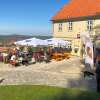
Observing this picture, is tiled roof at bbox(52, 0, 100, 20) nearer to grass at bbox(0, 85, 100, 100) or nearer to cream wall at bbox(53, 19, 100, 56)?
cream wall at bbox(53, 19, 100, 56)

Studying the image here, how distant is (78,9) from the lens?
43844 millimetres

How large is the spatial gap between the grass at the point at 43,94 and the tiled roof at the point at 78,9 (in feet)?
82.7

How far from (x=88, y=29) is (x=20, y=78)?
21004mm

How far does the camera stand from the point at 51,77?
2083cm

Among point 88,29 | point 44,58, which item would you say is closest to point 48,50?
point 44,58

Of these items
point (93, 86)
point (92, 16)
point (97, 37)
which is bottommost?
point (93, 86)

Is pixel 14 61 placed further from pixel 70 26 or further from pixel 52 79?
pixel 70 26

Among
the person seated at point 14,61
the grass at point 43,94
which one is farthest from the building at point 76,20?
the grass at point 43,94

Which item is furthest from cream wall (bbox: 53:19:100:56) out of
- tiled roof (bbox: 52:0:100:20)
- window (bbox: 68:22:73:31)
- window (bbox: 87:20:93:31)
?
tiled roof (bbox: 52:0:100:20)

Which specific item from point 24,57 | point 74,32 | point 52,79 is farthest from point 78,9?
point 52,79

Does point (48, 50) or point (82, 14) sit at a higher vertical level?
point (82, 14)

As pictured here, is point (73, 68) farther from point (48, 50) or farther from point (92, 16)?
point (92, 16)

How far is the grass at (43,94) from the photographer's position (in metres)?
12.7

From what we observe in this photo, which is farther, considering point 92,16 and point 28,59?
point 92,16
